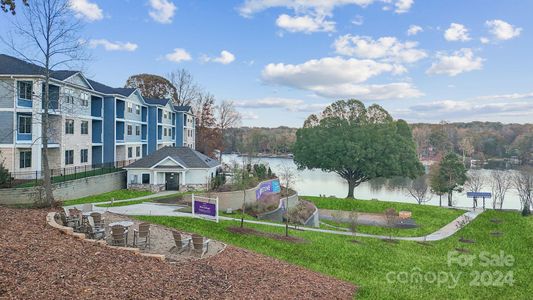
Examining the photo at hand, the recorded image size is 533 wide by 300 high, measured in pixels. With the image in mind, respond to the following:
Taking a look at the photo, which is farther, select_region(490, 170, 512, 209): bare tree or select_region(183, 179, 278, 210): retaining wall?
select_region(490, 170, 512, 209): bare tree

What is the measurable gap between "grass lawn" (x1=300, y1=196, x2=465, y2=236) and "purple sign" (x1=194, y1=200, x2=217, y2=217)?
34.3 ft

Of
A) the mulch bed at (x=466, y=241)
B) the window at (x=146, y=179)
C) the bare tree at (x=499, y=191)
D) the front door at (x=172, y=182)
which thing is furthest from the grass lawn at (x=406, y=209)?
the window at (x=146, y=179)

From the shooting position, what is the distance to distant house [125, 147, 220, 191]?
3538cm

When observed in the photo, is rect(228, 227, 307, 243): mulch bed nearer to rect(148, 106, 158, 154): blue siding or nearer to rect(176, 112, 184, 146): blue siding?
rect(148, 106, 158, 154): blue siding

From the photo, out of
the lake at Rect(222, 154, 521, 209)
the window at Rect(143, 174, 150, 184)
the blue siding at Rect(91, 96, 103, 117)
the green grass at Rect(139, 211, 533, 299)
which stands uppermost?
the blue siding at Rect(91, 96, 103, 117)

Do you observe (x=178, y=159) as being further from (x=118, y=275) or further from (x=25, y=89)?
(x=118, y=275)

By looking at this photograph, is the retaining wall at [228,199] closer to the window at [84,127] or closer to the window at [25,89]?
the window at [84,127]

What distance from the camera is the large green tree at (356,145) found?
44156 millimetres

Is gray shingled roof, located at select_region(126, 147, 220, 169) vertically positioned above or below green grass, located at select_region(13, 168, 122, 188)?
above

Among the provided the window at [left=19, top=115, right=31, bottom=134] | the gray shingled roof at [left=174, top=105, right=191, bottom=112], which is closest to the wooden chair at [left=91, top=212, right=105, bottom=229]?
the window at [left=19, top=115, right=31, bottom=134]

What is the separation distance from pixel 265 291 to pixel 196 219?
39.8 feet

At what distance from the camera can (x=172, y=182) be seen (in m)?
36.2

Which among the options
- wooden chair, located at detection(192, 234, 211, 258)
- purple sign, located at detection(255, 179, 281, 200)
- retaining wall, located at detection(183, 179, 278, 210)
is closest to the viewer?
wooden chair, located at detection(192, 234, 211, 258)

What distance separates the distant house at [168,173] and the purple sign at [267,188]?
5.92 meters
